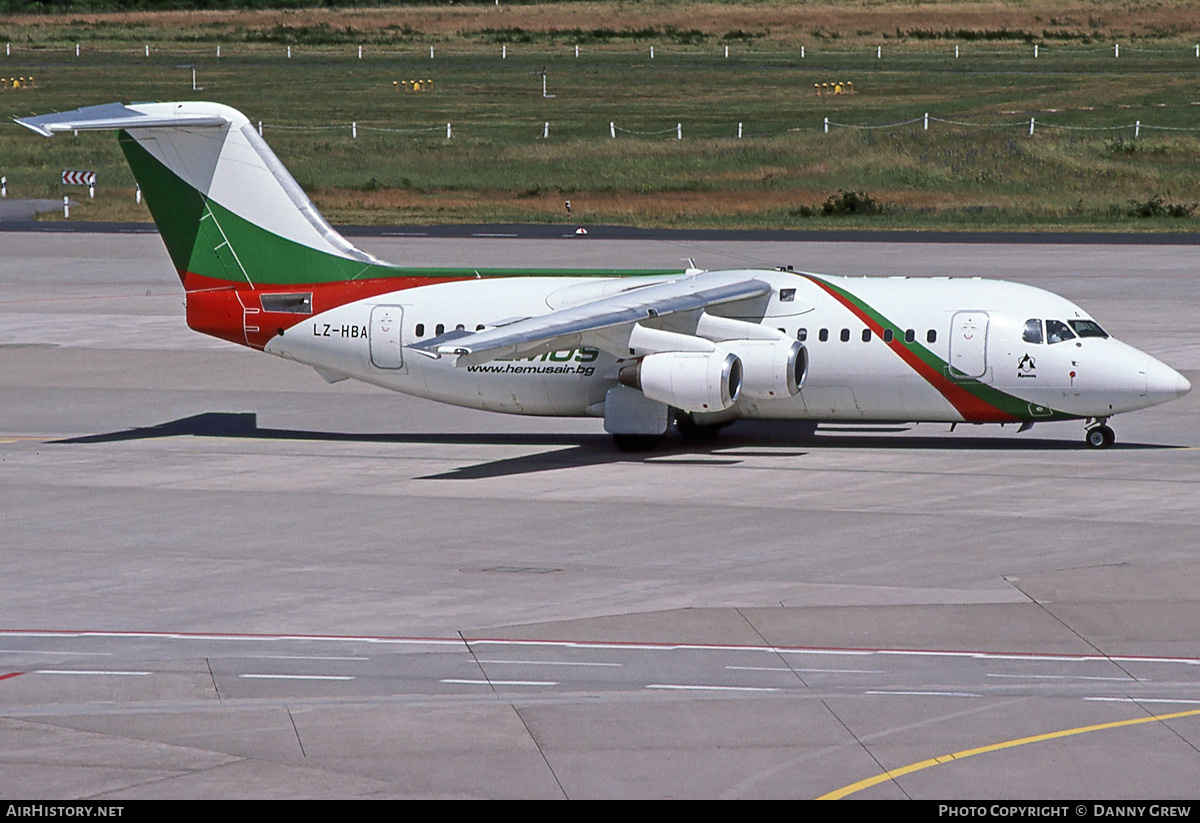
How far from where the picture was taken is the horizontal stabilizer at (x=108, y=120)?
35.1 meters

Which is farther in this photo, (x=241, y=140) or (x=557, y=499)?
(x=241, y=140)

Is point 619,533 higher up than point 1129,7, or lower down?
lower down

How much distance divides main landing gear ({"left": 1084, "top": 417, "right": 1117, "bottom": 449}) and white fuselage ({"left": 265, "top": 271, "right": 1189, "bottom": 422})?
0.79 metres

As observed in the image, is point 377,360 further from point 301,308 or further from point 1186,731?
point 1186,731

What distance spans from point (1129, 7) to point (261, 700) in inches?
6540

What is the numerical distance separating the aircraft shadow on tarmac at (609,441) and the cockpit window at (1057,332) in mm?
2329

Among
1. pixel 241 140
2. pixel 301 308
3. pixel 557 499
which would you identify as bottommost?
pixel 557 499

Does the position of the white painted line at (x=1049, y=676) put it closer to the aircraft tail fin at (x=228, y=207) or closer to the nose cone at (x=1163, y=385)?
the nose cone at (x=1163, y=385)

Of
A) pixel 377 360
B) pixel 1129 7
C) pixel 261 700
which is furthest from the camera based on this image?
pixel 1129 7

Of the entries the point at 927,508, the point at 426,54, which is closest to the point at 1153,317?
the point at 927,508

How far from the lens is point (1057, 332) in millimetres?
34656

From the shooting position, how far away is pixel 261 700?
64.6 ft

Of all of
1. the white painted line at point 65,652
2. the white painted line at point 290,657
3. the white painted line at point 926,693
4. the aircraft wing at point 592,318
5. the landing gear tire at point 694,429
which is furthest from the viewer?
the landing gear tire at point 694,429

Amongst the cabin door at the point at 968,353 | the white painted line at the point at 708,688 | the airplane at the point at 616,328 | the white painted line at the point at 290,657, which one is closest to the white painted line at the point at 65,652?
the white painted line at the point at 290,657
